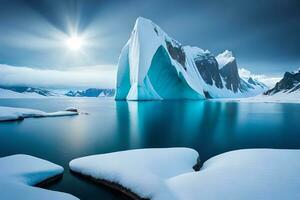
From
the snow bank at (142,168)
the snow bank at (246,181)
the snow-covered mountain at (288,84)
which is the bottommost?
the snow bank at (142,168)

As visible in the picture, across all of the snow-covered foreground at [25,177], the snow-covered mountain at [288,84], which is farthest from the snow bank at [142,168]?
the snow-covered mountain at [288,84]

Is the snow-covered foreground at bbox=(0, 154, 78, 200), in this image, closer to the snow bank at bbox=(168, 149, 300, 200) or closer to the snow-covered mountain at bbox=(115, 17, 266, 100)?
the snow bank at bbox=(168, 149, 300, 200)

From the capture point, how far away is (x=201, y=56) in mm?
124750

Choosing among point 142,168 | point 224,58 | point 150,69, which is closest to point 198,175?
point 142,168

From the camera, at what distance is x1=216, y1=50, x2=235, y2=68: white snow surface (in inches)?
5958

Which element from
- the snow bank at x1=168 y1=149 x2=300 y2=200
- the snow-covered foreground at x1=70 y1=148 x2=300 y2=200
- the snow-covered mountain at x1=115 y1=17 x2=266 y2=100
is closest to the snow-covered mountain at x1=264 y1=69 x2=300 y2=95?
the snow-covered mountain at x1=115 y1=17 x2=266 y2=100

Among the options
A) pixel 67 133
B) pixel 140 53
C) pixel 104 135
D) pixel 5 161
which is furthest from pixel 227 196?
pixel 140 53

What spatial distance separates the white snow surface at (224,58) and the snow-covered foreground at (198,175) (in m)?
151

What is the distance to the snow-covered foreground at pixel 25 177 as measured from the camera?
434 cm

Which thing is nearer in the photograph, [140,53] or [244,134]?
[244,134]

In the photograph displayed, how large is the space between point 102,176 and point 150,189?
65.7 inches

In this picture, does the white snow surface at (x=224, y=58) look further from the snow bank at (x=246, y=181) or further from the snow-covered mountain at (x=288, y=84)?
the snow bank at (x=246, y=181)

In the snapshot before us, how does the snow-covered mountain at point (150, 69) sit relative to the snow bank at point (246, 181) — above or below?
above

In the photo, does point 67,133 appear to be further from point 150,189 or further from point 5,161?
point 150,189
